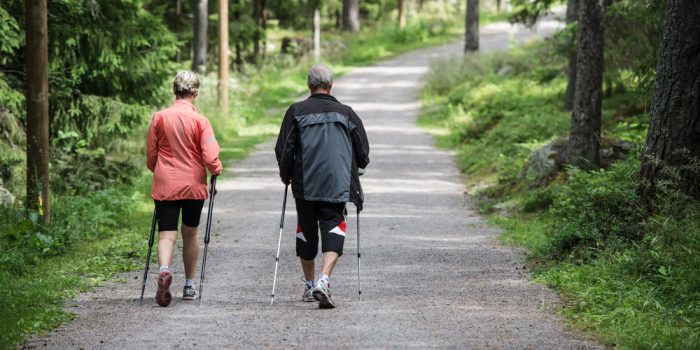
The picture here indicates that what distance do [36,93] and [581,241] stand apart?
6725 millimetres

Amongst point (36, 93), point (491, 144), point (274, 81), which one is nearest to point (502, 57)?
point (274, 81)

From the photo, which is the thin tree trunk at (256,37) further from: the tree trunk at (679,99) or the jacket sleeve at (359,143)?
the jacket sleeve at (359,143)

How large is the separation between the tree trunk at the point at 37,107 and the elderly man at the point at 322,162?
15.7 ft

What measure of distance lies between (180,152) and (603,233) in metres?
4.56

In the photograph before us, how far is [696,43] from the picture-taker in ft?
30.8

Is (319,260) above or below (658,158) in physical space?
below

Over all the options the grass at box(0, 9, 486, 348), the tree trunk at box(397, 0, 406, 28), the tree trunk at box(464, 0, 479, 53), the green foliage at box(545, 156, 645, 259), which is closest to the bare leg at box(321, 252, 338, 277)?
the grass at box(0, 9, 486, 348)

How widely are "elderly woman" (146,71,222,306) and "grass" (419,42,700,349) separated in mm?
3269

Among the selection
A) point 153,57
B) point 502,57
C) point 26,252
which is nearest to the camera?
point 26,252

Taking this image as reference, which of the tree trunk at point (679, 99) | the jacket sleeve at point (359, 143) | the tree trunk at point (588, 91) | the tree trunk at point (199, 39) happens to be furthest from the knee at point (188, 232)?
the tree trunk at point (199, 39)

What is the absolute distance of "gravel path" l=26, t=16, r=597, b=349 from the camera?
6617 millimetres

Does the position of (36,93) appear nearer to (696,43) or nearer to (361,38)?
(696,43)

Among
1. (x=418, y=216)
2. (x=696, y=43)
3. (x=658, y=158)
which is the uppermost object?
(x=696, y=43)

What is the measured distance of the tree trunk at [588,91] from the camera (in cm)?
1377
